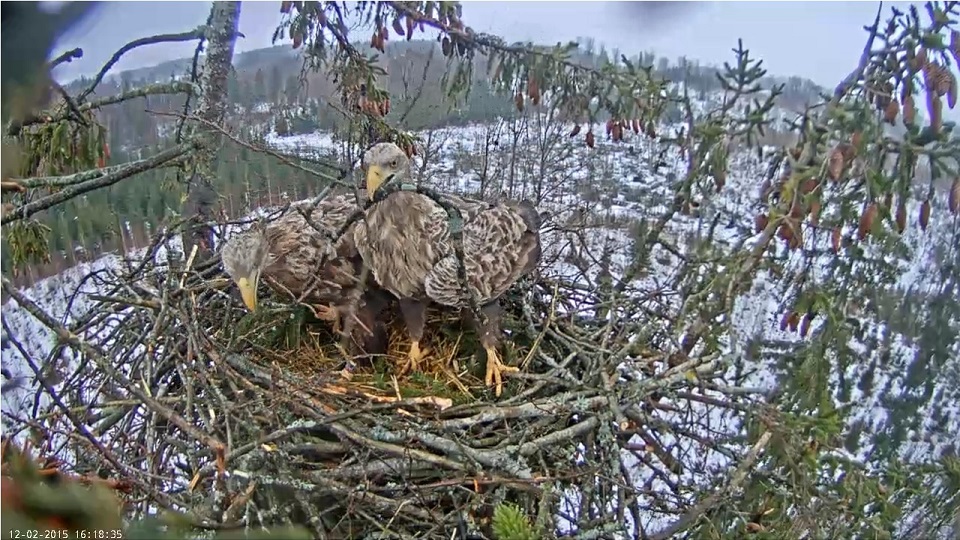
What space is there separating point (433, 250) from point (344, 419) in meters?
0.85

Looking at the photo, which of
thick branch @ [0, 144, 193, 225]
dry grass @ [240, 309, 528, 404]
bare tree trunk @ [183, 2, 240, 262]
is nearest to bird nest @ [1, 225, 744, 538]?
dry grass @ [240, 309, 528, 404]

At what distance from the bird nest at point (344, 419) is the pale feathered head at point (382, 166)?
0.81 meters

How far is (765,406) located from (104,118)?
3.15 m

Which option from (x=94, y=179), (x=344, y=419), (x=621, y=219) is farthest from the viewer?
(x=621, y=219)

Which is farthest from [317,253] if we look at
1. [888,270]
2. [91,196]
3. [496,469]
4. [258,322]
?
[888,270]

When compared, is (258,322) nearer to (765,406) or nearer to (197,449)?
(197,449)

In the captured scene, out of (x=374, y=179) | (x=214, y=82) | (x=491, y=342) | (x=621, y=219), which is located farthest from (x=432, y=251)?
(x=621, y=219)

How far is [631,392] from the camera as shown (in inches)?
104

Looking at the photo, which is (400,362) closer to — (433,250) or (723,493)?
(433,250)

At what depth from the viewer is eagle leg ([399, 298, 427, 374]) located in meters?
3.20

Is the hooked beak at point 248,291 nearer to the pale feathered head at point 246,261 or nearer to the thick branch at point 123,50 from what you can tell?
the pale feathered head at point 246,261

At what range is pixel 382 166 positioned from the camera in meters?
2.88

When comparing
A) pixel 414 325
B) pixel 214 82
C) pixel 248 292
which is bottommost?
pixel 414 325

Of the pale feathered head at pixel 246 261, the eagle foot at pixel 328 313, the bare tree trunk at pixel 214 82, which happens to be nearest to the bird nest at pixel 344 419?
the eagle foot at pixel 328 313
